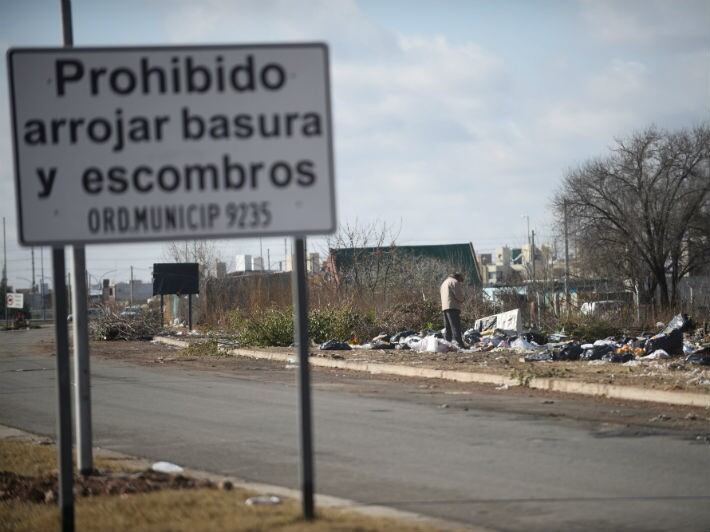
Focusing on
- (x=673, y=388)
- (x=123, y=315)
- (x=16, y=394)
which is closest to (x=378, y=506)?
(x=673, y=388)

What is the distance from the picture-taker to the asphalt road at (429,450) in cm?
752

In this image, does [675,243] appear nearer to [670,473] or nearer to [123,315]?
[123,315]

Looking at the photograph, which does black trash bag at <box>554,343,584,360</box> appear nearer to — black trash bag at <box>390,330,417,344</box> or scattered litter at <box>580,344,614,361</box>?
scattered litter at <box>580,344,614,361</box>

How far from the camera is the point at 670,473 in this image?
8797 mm

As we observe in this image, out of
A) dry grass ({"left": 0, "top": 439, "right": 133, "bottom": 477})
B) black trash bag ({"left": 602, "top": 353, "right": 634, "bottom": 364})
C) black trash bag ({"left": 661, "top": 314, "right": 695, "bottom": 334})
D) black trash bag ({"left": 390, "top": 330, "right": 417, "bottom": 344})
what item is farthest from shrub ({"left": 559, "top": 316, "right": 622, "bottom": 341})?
dry grass ({"left": 0, "top": 439, "right": 133, "bottom": 477})

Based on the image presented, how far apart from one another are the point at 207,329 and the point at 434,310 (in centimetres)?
1638

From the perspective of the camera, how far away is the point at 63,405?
596 centimetres

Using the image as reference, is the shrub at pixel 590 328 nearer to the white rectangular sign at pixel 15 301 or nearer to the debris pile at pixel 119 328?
the debris pile at pixel 119 328

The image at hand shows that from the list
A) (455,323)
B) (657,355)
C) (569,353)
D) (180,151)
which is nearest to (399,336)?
(455,323)

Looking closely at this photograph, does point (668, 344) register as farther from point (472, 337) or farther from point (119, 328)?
point (119, 328)

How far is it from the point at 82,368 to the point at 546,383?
30.5 feet

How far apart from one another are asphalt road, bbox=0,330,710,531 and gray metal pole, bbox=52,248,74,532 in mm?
2619

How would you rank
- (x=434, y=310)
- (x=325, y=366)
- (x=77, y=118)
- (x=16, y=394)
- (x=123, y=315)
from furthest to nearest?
(x=123, y=315) → (x=434, y=310) → (x=325, y=366) → (x=16, y=394) → (x=77, y=118)

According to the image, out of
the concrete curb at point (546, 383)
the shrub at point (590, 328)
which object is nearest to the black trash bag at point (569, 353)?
the concrete curb at point (546, 383)
